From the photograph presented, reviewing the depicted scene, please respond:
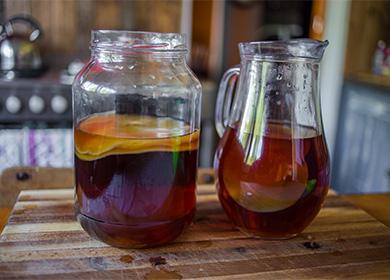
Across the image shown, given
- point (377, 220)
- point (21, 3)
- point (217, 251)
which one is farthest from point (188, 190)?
point (21, 3)

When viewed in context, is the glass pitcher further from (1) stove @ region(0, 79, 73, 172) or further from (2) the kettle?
(2) the kettle

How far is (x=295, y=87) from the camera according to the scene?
0.55 m

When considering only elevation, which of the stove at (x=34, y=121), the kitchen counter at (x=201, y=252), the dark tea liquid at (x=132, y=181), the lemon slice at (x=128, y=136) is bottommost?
the stove at (x=34, y=121)

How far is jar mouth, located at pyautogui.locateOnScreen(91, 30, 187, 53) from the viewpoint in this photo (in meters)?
0.52

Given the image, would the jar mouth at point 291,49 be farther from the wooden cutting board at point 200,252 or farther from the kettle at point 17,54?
the kettle at point 17,54

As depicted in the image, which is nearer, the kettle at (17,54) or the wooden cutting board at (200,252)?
the wooden cutting board at (200,252)

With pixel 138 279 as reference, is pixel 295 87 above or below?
above

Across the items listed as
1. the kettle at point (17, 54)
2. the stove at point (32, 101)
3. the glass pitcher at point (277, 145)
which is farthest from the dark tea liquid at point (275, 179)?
the kettle at point (17, 54)

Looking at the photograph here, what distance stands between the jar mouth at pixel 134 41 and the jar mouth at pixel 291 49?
107mm

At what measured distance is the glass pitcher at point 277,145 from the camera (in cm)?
53

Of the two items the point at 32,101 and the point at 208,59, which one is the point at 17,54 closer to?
the point at 32,101

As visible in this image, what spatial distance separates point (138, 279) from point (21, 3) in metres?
1.78

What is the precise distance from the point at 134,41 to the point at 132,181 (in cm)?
16

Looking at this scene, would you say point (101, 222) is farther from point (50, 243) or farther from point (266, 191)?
point (266, 191)
